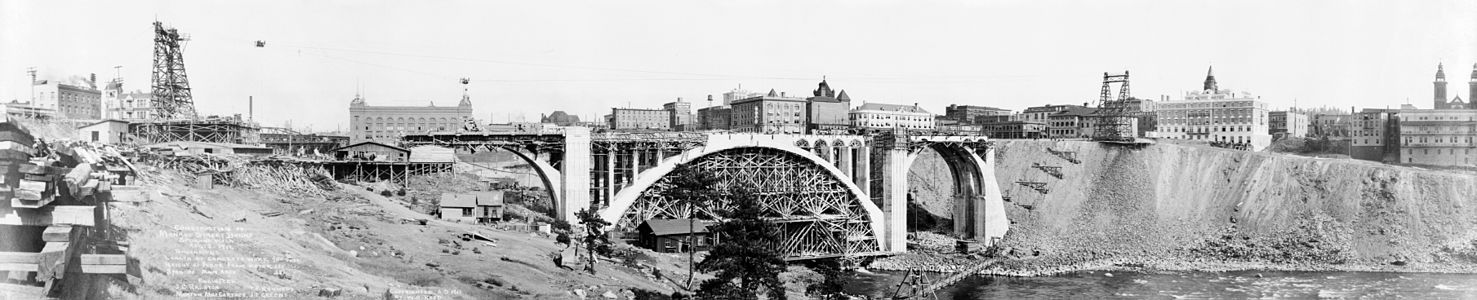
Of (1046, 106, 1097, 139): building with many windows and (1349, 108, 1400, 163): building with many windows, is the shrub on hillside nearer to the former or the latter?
(1349, 108, 1400, 163): building with many windows

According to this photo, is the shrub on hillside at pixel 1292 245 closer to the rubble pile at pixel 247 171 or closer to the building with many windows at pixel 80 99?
the rubble pile at pixel 247 171

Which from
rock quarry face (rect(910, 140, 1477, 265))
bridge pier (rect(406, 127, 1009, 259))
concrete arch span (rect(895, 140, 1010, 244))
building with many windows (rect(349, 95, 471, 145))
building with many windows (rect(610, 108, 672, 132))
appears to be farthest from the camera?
building with many windows (rect(610, 108, 672, 132))

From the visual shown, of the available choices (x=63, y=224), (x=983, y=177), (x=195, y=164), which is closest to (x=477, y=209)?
(x=195, y=164)

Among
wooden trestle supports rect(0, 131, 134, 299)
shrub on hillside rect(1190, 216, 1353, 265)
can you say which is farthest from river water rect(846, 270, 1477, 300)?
wooden trestle supports rect(0, 131, 134, 299)

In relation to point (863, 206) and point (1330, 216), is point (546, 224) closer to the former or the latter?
point (863, 206)

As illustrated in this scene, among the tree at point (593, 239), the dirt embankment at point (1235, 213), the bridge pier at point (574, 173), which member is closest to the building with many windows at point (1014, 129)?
the dirt embankment at point (1235, 213)

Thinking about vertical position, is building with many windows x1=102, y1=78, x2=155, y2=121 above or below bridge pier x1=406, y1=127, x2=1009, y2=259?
above
